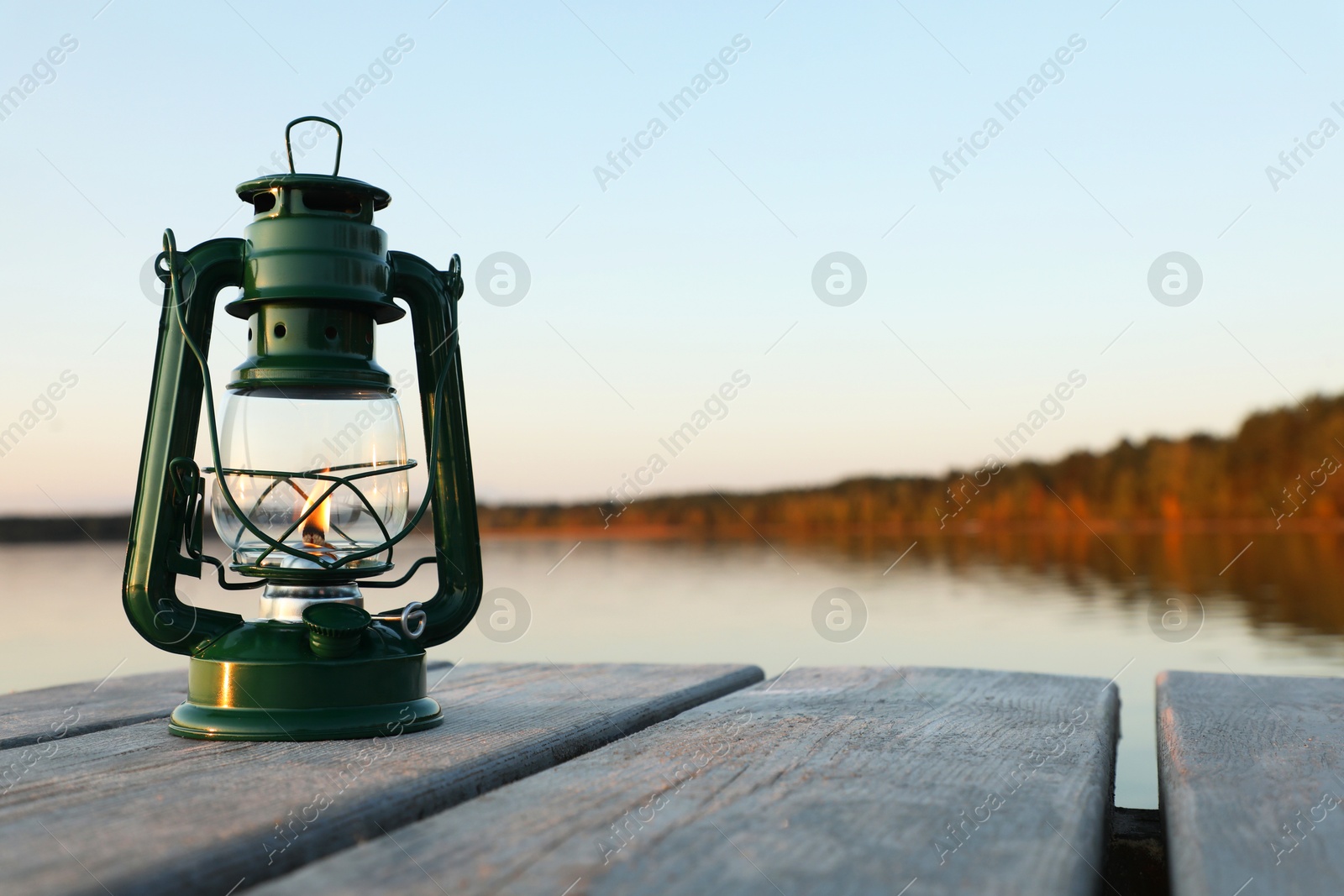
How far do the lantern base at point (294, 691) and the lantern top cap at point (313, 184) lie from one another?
2.63 ft

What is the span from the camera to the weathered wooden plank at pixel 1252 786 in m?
1.09

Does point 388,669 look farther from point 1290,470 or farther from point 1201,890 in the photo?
point 1290,470

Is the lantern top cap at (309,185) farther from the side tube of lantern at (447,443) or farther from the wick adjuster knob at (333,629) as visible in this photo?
the wick adjuster knob at (333,629)

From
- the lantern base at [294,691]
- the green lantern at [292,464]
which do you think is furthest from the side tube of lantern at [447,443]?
the lantern base at [294,691]

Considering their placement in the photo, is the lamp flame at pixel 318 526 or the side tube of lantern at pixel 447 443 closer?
the lamp flame at pixel 318 526

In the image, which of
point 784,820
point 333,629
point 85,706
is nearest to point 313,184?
point 333,629

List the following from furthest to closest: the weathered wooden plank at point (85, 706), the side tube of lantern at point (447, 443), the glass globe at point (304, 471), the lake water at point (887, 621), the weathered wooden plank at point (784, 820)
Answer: the lake water at point (887, 621)
the side tube of lantern at point (447, 443)
the glass globe at point (304, 471)
the weathered wooden plank at point (85, 706)
the weathered wooden plank at point (784, 820)

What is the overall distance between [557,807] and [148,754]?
75cm

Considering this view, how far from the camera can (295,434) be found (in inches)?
81.1

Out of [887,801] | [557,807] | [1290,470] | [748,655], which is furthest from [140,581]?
[1290,470]

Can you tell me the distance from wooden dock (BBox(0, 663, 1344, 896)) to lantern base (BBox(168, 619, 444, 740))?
8cm

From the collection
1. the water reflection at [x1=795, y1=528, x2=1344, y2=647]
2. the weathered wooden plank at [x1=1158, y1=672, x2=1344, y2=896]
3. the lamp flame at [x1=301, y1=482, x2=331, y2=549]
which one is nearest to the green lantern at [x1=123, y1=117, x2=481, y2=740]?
the lamp flame at [x1=301, y1=482, x2=331, y2=549]

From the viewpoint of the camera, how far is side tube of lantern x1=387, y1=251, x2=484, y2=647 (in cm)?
218

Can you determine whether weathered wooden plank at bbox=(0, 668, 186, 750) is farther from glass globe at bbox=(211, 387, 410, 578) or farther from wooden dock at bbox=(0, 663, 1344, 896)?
glass globe at bbox=(211, 387, 410, 578)
